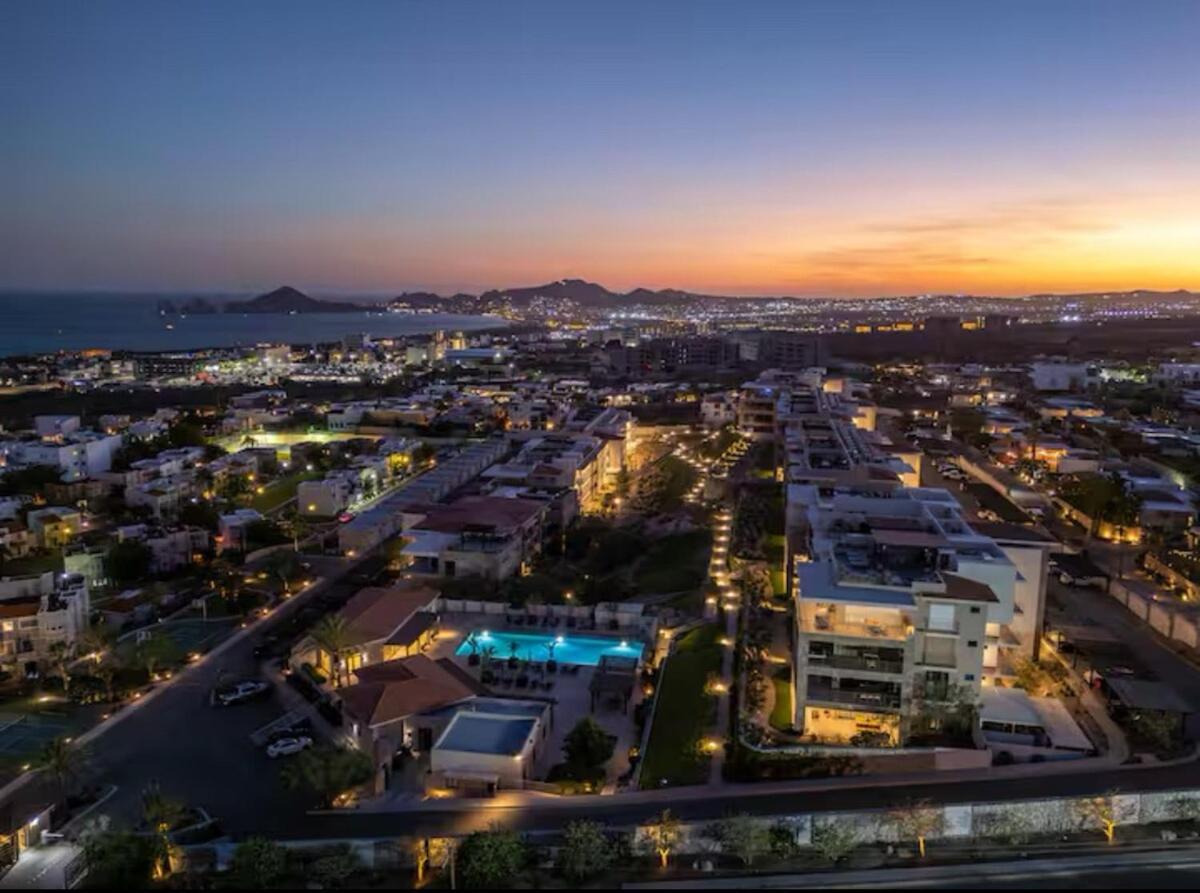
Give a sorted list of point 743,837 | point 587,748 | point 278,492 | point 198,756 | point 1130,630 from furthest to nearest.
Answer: point 278,492 < point 1130,630 < point 198,756 < point 587,748 < point 743,837

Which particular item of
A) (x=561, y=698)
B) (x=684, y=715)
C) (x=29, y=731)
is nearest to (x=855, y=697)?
(x=684, y=715)

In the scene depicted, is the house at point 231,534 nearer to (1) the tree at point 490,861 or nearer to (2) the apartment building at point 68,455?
(2) the apartment building at point 68,455

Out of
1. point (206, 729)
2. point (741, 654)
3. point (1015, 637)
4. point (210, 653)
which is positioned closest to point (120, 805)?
point (206, 729)

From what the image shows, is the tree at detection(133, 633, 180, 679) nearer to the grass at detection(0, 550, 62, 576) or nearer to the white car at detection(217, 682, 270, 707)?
the white car at detection(217, 682, 270, 707)

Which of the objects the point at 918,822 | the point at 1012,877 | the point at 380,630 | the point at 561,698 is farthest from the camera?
the point at 380,630

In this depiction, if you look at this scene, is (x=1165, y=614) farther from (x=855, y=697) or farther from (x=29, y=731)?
(x=29, y=731)

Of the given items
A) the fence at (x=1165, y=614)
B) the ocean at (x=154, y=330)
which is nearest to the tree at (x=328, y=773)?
the fence at (x=1165, y=614)

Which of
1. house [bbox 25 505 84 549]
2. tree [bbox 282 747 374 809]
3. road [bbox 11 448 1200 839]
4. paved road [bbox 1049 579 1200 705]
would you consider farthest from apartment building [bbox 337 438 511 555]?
paved road [bbox 1049 579 1200 705]
